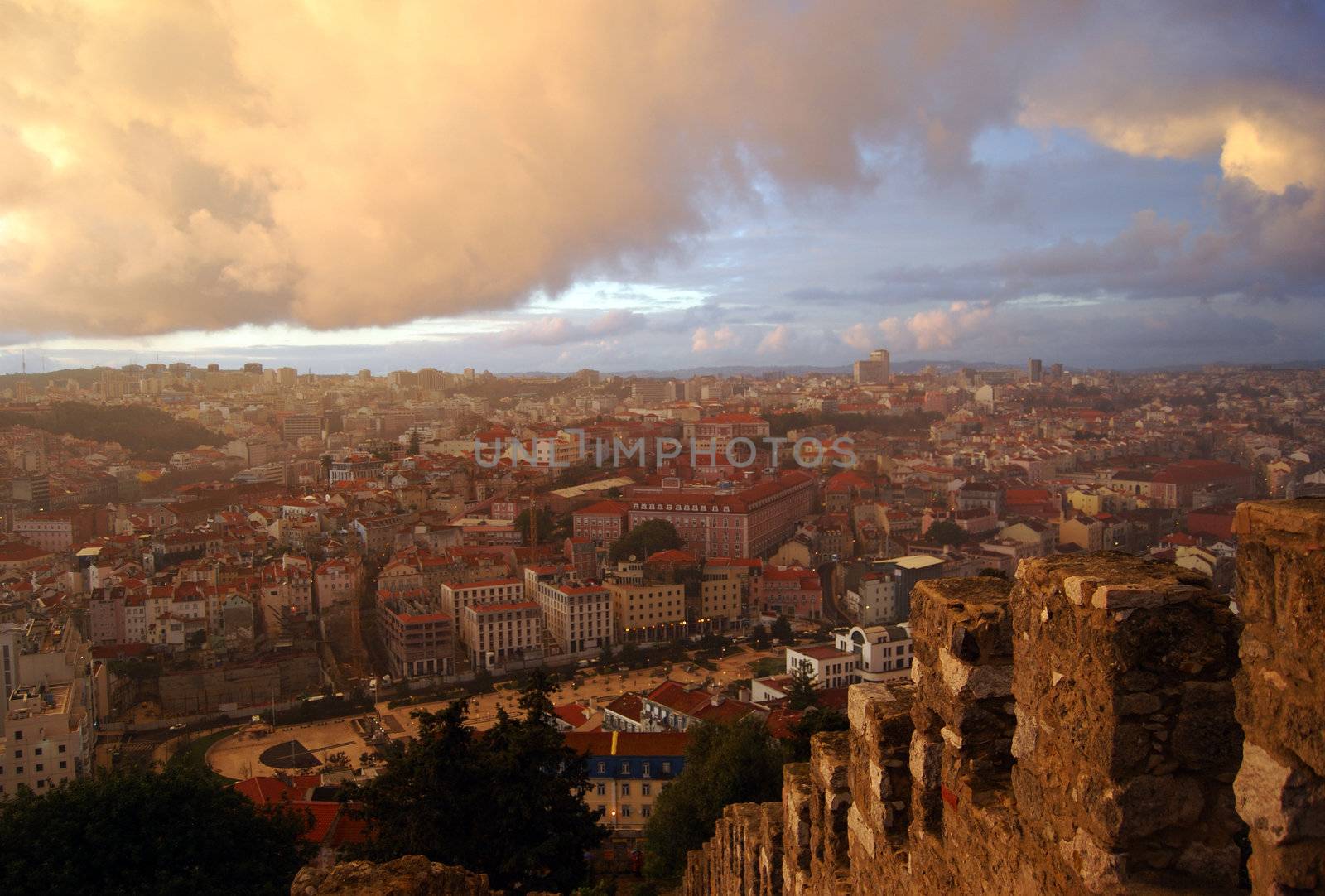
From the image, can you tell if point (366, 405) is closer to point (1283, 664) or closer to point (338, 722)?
point (338, 722)

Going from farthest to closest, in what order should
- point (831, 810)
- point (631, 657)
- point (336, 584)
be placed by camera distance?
point (336, 584), point (631, 657), point (831, 810)

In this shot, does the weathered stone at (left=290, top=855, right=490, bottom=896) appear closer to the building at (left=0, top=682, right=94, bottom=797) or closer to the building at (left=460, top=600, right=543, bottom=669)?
the building at (left=0, top=682, right=94, bottom=797)

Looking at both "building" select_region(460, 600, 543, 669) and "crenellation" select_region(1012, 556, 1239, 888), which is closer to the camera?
"crenellation" select_region(1012, 556, 1239, 888)

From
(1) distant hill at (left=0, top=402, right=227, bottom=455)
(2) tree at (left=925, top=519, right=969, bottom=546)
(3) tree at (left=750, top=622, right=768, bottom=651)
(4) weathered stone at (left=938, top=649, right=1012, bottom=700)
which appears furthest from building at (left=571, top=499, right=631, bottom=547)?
(4) weathered stone at (left=938, top=649, right=1012, bottom=700)

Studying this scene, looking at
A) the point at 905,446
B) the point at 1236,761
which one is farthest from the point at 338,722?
the point at 905,446

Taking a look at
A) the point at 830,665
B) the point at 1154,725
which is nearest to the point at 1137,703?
the point at 1154,725

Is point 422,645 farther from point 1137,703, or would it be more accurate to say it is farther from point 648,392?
point 648,392
